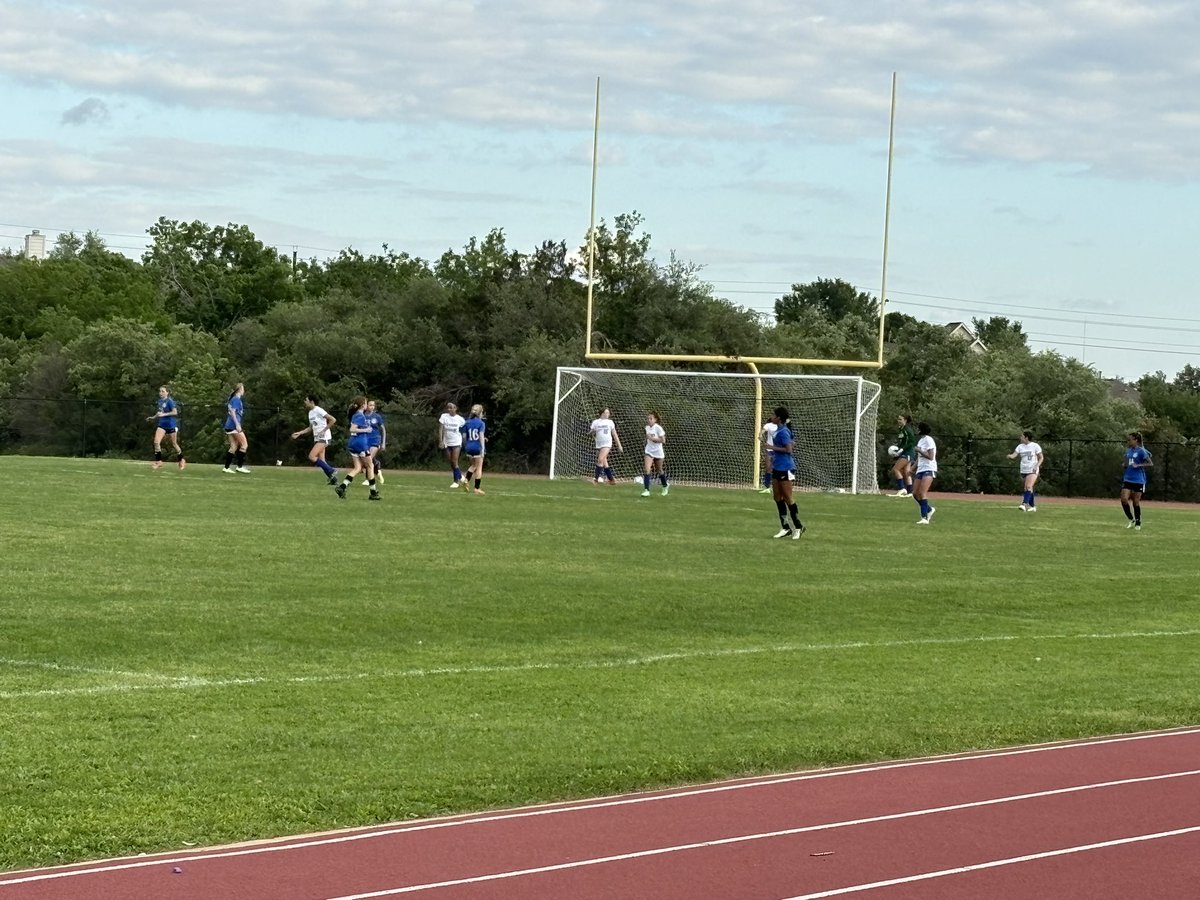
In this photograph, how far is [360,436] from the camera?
30.2 meters

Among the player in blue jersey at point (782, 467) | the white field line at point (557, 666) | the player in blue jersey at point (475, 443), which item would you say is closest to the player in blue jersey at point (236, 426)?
the player in blue jersey at point (475, 443)

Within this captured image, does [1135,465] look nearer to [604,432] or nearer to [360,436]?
[604,432]

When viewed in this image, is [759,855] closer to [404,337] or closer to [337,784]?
[337,784]

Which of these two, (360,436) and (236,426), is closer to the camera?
(360,436)

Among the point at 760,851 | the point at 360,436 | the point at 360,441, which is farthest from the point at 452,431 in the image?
the point at 760,851

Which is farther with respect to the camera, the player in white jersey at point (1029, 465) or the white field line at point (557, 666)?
the player in white jersey at point (1029, 465)

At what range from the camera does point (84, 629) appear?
1297cm

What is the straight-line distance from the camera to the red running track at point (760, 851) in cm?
634

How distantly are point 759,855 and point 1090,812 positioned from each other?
1.94 metres

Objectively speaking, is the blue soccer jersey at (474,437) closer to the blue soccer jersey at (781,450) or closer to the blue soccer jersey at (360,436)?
the blue soccer jersey at (360,436)

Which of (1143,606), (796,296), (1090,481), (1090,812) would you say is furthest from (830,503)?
(796,296)

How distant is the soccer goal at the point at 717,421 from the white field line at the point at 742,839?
33.4 m

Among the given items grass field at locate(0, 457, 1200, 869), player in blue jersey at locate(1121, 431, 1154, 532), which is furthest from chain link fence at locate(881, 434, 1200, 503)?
grass field at locate(0, 457, 1200, 869)

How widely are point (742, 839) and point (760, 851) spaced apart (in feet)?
0.75
